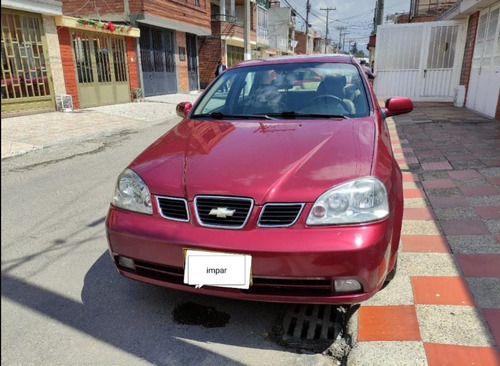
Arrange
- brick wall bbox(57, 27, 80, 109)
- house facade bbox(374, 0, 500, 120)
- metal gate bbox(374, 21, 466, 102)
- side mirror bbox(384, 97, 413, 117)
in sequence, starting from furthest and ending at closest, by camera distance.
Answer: metal gate bbox(374, 21, 466, 102), brick wall bbox(57, 27, 80, 109), house facade bbox(374, 0, 500, 120), side mirror bbox(384, 97, 413, 117)

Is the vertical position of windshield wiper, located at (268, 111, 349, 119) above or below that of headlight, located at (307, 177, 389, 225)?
above

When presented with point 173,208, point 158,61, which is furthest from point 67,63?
point 173,208

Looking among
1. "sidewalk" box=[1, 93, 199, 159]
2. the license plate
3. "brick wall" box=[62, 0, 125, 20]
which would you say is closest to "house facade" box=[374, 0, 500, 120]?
"sidewalk" box=[1, 93, 199, 159]

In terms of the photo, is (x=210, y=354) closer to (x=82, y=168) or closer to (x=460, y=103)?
(x=82, y=168)

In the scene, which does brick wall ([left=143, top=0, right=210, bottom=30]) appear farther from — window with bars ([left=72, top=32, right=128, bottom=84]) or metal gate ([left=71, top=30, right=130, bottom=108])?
metal gate ([left=71, top=30, right=130, bottom=108])

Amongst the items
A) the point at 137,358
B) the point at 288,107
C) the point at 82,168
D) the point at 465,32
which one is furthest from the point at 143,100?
the point at 137,358

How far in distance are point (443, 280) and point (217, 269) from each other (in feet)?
5.50

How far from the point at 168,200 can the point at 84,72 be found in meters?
12.7

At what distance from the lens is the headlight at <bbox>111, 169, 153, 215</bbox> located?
7.52ft

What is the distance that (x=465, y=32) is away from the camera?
467 inches

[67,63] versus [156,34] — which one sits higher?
[156,34]

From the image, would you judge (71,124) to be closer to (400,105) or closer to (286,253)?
(400,105)

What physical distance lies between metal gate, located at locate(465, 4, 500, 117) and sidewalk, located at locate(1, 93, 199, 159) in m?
8.70

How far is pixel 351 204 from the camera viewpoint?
81.6 inches
